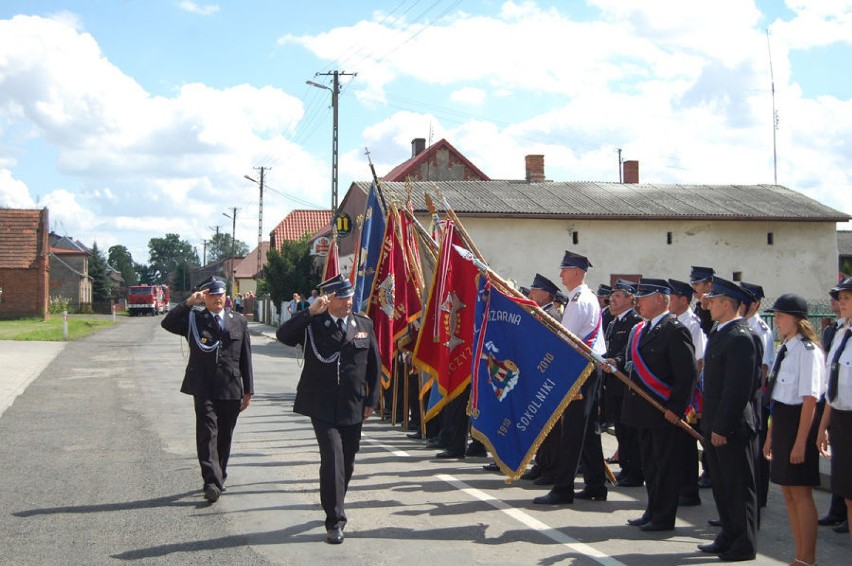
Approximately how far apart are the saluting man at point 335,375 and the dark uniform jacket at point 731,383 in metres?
2.56

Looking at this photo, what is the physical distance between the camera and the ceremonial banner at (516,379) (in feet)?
24.7

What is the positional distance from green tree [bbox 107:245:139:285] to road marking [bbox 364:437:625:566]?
575 ft

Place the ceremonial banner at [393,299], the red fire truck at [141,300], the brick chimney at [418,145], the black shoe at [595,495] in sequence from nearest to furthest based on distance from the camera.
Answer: the black shoe at [595,495] < the ceremonial banner at [393,299] < the brick chimney at [418,145] < the red fire truck at [141,300]

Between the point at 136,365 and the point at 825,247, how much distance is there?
2690 cm

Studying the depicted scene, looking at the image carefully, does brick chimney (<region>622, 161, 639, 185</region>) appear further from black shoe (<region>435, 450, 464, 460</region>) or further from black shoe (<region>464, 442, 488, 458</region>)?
black shoe (<region>435, 450, 464, 460</region>)

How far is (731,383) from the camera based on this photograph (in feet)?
19.8

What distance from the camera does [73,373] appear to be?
2038 centimetres

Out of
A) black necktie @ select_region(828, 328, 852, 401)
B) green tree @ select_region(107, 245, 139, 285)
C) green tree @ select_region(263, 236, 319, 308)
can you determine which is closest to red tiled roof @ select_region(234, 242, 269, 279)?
green tree @ select_region(263, 236, 319, 308)

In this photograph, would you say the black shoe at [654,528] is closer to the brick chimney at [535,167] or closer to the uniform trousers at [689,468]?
the uniform trousers at [689,468]

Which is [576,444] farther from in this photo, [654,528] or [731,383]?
[731,383]

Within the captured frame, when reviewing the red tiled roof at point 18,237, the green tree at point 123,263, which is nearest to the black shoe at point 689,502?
the red tiled roof at point 18,237

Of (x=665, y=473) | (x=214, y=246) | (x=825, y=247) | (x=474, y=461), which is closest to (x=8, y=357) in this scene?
(x=474, y=461)

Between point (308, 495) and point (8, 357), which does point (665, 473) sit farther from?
point (8, 357)

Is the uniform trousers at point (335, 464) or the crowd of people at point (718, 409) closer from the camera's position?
the crowd of people at point (718, 409)
